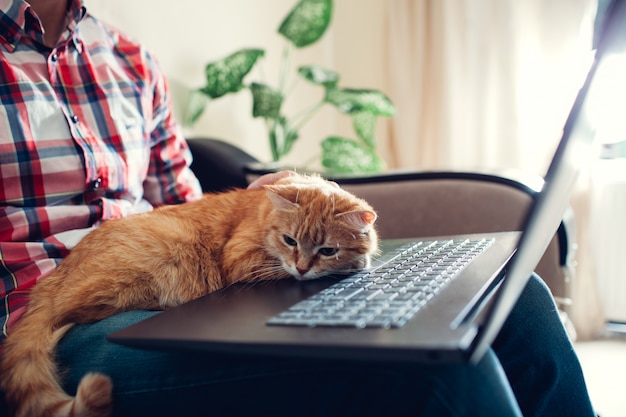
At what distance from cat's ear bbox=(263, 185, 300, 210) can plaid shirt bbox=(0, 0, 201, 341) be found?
1.25ft

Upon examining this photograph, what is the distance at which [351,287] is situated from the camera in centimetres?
92

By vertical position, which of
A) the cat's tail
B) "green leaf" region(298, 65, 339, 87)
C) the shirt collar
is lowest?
the cat's tail

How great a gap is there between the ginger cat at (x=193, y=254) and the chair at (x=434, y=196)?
14.4 inches

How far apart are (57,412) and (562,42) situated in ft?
7.34

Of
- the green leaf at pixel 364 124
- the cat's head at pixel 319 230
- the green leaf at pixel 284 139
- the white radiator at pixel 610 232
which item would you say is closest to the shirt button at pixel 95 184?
the cat's head at pixel 319 230

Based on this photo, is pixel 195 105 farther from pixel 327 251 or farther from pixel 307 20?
pixel 327 251

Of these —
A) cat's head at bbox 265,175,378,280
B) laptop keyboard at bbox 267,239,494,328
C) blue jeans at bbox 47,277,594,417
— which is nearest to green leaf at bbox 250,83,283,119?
cat's head at bbox 265,175,378,280

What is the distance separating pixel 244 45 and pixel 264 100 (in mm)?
517

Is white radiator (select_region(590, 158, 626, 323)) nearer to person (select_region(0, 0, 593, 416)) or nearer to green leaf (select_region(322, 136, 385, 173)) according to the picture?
green leaf (select_region(322, 136, 385, 173))

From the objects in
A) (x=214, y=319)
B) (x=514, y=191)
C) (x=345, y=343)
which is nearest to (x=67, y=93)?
(x=214, y=319)

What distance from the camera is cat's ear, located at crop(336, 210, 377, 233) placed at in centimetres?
115

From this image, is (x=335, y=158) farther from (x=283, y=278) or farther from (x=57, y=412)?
(x=57, y=412)

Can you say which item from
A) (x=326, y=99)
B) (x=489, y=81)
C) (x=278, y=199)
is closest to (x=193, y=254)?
(x=278, y=199)

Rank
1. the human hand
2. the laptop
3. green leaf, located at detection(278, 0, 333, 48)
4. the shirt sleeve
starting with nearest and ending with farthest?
1. the laptop
2. the human hand
3. the shirt sleeve
4. green leaf, located at detection(278, 0, 333, 48)
